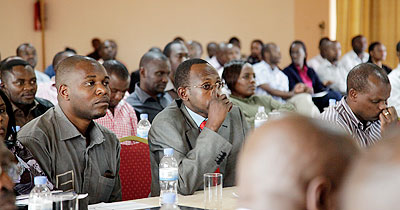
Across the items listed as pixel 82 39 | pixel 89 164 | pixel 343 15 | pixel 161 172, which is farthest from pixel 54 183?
pixel 343 15

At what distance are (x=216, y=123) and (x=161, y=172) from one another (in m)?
0.54

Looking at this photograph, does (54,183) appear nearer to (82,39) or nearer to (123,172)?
(123,172)

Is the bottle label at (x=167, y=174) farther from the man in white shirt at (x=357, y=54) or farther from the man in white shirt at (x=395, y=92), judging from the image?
the man in white shirt at (x=357, y=54)

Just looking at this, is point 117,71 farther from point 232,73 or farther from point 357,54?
point 357,54

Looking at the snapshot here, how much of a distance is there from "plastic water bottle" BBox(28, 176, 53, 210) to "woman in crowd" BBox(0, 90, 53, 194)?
14 cm

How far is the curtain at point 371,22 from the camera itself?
1056 cm

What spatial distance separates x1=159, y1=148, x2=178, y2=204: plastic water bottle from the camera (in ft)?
8.89

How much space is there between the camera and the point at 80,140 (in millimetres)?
2947

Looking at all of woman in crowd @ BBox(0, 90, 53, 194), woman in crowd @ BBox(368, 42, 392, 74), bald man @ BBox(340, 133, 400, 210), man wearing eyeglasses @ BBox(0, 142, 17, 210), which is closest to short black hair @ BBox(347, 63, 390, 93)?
woman in crowd @ BBox(0, 90, 53, 194)

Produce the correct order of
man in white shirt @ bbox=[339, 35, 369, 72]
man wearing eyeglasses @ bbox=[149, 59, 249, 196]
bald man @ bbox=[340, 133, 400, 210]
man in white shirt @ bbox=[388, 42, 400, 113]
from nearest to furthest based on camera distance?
bald man @ bbox=[340, 133, 400, 210] → man wearing eyeglasses @ bbox=[149, 59, 249, 196] → man in white shirt @ bbox=[388, 42, 400, 113] → man in white shirt @ bbox=[339, 35, 369, 72]

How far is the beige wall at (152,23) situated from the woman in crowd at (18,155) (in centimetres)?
786

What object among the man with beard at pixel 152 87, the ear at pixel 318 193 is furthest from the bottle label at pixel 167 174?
the man with beard at pixel 152 87

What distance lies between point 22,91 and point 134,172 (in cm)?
183

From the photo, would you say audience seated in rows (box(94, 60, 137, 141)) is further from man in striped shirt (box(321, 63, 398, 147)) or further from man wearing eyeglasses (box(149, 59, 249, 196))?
man in striped shirt (box(321, 63, 398, 147))
